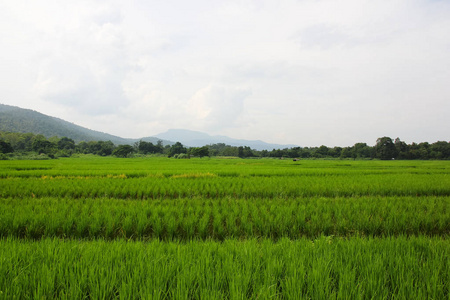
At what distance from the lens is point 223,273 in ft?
6.22

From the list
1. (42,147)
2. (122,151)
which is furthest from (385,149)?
(42,147)

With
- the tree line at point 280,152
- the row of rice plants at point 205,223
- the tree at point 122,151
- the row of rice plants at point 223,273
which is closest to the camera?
the row of rice plants at point 223,273

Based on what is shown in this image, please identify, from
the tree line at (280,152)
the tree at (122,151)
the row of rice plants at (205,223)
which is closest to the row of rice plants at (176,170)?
the row of rice plants at (205,223)

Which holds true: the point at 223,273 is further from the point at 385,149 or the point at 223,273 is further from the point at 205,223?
the point at 385,149

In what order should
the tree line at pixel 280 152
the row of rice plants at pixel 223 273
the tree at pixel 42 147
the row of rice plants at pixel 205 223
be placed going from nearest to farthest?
the row of rice plants at pixel 223 273, the row of rice plants at pixel 205 223, the tree at pixel 42 147, the tree line at pixel 280 152

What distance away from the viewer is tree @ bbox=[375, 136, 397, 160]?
63.5 meters

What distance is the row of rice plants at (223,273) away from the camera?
161cm

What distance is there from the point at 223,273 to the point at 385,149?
8261 cm

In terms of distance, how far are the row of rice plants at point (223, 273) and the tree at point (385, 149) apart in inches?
3151

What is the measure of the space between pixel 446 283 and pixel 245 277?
6.28 ft

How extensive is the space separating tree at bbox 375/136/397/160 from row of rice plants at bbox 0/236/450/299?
80.0 meters

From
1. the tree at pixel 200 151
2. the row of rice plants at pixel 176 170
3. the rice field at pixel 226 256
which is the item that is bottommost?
the row of rice plants at pixel 176 170

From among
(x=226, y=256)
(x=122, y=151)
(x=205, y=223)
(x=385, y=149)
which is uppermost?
(x=385, y=149)

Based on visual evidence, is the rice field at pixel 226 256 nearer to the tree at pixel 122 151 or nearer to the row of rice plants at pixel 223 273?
the row of rice plants at pixel 223 273
